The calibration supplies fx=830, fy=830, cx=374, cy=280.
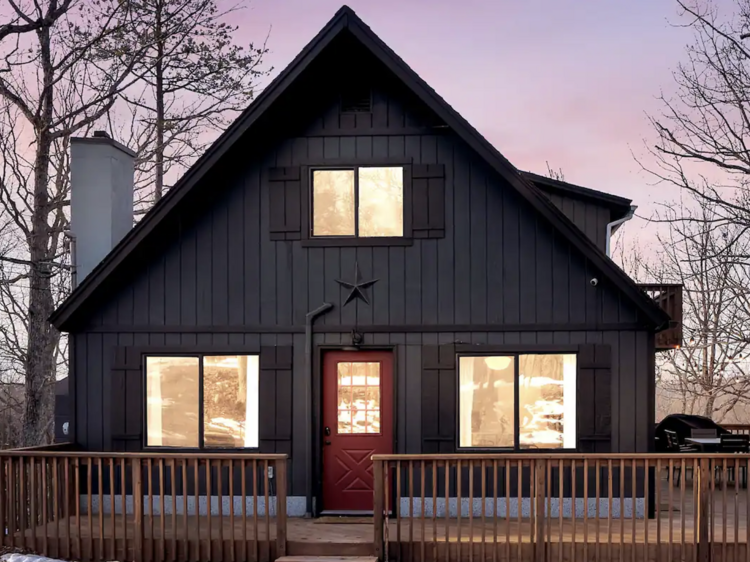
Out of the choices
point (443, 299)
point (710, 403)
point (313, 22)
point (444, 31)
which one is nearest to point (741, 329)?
point (710, 403)

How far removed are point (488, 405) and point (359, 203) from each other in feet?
9.78

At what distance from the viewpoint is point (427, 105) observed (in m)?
9.91

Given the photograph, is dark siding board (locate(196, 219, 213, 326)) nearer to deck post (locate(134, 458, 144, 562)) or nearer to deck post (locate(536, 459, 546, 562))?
deck post (locate(134, 458, 144, 562))

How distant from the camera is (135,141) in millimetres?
21891

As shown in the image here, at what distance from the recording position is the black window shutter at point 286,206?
10.5 m

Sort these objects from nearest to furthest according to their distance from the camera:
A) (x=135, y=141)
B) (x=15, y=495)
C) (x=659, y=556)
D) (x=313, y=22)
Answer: (x=659, y=556) < (x=15, y=495) < (x=313, y=22) < (x=135, y=141)

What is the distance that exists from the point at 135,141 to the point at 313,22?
734cm

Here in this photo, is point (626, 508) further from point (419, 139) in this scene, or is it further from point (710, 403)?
point (710, 403)

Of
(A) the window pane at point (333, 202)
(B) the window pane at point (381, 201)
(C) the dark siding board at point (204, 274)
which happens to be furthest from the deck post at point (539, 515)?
(C) the dark siding board at point (204, 274)

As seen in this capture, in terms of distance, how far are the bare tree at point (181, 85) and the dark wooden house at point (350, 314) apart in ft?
27.4

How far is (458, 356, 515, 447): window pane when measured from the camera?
10.2 m

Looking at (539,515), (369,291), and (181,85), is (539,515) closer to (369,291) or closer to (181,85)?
(369,291)

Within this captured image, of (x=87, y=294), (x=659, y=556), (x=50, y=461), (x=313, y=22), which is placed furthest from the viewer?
(x=313, y=22)

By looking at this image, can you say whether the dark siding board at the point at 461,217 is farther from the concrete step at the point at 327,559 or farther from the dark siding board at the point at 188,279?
the concrete step at the point at 327,559
